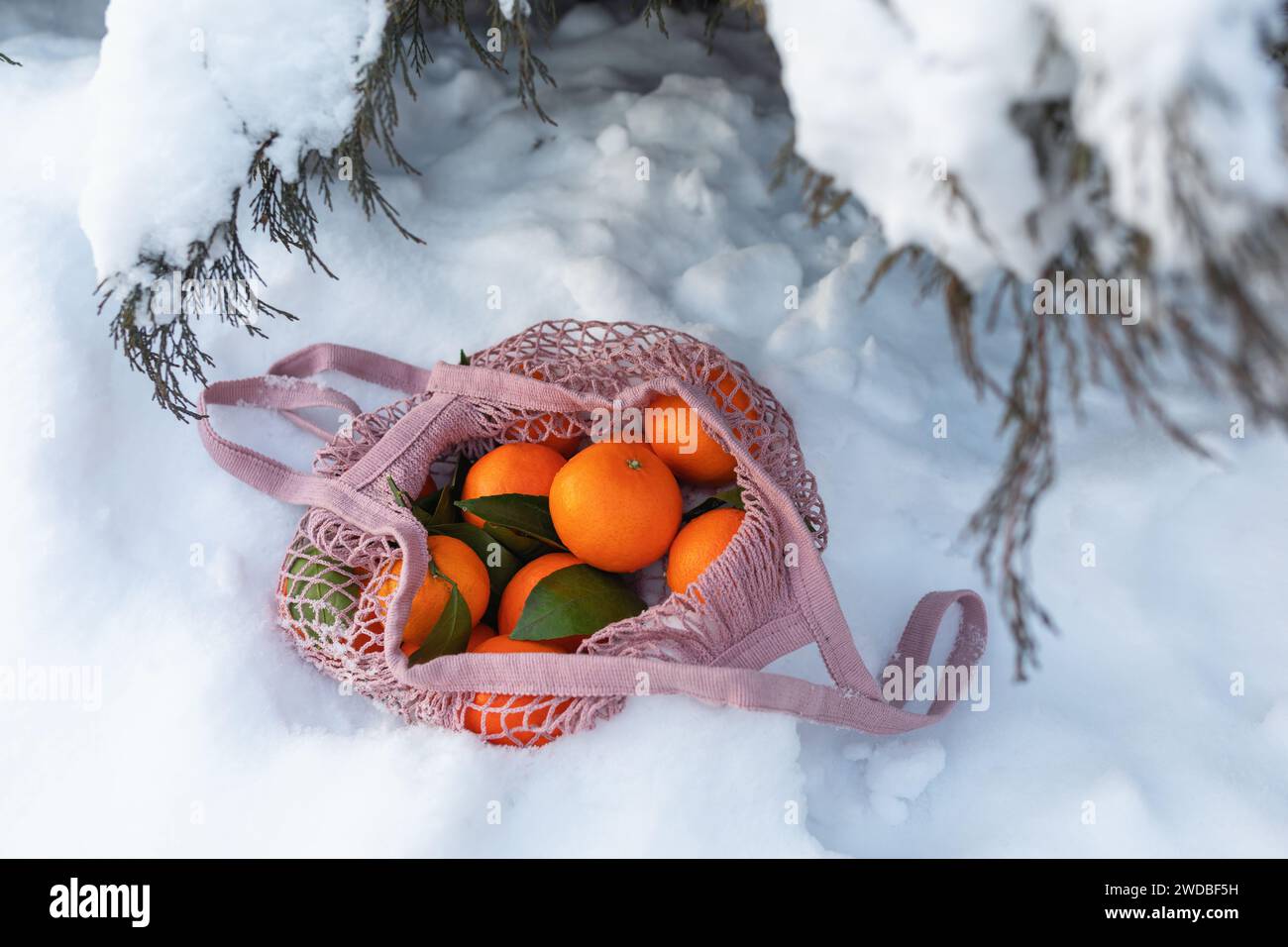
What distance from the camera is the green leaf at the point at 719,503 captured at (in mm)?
1140

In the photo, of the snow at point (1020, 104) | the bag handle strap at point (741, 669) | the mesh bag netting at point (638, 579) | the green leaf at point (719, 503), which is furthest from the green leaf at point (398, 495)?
the snow at point (1020, 104)

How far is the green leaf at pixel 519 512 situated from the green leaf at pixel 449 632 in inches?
3.6

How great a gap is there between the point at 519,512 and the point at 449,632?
159mm

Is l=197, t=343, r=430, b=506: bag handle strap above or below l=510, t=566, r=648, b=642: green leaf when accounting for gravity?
above

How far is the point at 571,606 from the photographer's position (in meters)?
1.04

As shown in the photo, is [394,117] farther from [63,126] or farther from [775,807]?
[775,807]

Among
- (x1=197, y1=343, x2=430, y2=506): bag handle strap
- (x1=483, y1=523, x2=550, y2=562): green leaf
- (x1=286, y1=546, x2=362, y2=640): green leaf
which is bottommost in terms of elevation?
(x1=286, y1=546, x2=362, y2=640): green leaf

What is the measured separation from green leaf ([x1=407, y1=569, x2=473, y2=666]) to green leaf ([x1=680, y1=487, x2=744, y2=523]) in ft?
0.87

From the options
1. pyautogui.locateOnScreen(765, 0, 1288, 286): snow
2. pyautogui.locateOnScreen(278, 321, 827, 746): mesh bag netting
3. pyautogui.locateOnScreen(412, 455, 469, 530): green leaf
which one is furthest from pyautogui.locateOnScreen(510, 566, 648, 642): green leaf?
pyautogui.locateOnScreen(765, 0, 1288, 286): snow

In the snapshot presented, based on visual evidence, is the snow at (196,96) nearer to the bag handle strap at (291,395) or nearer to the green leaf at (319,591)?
the bag handle strap at (291,395)

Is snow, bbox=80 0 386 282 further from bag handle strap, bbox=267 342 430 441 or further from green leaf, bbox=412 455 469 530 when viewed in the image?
green leaf, bbox=412 455 469 530

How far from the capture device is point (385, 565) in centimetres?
106

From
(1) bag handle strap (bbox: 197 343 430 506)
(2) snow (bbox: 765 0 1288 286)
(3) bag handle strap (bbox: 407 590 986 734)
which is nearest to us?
(2) snow (bbox: 765 0 1288 286)

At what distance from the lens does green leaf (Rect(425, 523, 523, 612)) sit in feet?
3.73
